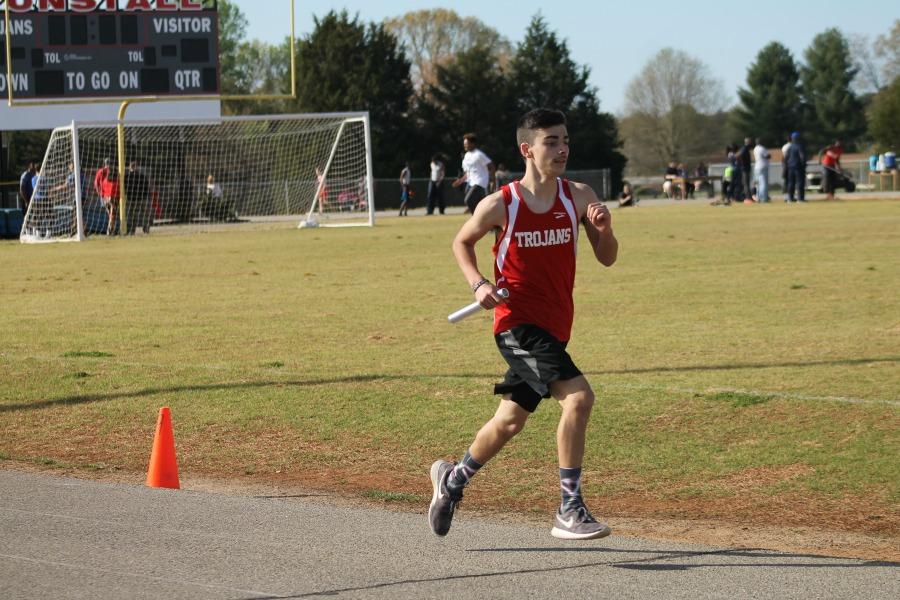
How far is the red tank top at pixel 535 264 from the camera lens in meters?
5.92

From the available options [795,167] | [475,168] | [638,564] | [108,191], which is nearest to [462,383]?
[638,564]

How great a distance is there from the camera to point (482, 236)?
19.4 ft

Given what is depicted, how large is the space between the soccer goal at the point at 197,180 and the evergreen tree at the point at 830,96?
61311 mm

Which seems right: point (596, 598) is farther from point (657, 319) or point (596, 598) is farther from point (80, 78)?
point (80, 78)

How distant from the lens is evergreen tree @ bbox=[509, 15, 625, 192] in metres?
73.3

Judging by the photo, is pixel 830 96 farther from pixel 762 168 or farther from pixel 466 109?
pixel 762 168

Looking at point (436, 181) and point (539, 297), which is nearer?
point (539, 297)

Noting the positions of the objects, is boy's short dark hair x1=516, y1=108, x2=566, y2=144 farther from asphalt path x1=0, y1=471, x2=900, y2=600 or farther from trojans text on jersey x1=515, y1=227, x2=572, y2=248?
asphalt path x1=0, y1=471, x2=900, y2=600

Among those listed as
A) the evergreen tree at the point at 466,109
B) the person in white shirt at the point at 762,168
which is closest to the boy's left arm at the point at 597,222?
the person in white shirt at the point at 762,168

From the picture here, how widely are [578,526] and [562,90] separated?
2761 inches

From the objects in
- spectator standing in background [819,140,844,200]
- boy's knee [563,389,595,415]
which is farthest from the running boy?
spectator standing in background [819,140,844,200]

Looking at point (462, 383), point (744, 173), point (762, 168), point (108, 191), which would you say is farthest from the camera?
point (744, 173)

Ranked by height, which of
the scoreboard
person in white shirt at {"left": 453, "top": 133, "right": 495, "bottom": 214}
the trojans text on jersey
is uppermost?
the scoreboard

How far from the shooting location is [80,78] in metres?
32.3
